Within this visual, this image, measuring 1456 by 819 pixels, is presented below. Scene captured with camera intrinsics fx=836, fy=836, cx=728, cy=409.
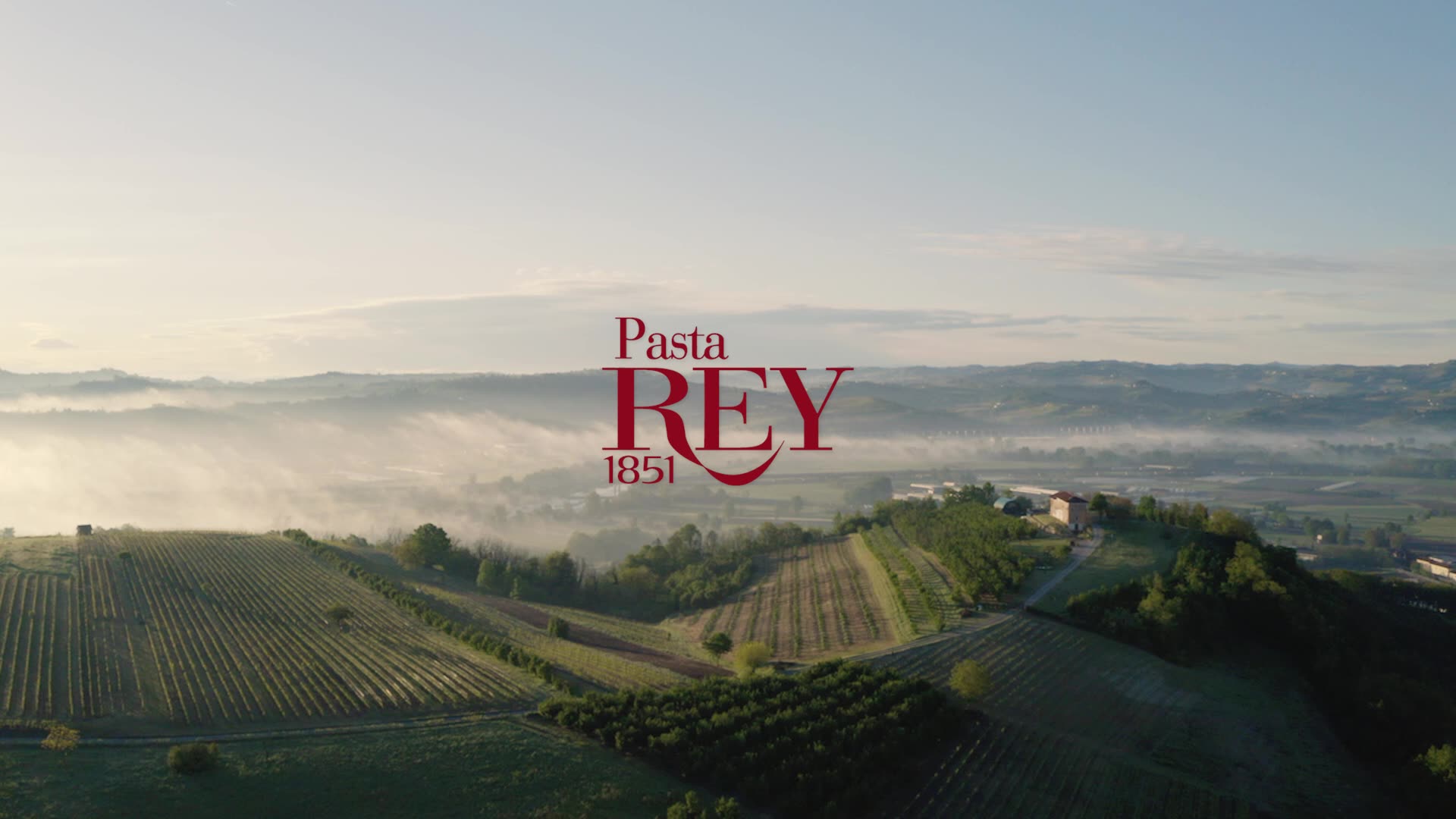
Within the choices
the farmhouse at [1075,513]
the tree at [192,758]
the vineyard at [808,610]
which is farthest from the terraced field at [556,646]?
the farmhouse at [1075,513]

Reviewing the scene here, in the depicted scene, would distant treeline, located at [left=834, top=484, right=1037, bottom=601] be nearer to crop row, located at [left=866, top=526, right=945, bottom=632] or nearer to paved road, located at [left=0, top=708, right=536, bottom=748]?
crop row, located at [left=866, top=526, right=945, bottom=632]

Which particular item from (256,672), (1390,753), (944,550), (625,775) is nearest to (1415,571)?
(944,550)

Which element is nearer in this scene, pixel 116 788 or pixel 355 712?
pixel 116 788

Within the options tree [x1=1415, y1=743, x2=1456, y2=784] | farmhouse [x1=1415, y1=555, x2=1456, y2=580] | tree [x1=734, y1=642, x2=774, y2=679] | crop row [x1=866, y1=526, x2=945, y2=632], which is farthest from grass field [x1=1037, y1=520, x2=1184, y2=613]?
farmhouse [x1=1415, y1=555, x2=1456, y2=580]

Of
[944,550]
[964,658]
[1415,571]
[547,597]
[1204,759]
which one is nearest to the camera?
[1204,759]

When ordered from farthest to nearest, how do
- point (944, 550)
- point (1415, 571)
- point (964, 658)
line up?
1. point (1415, 571)
2. point (944, 550)
3. point (964, 658)

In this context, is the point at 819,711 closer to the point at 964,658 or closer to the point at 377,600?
the point at 964,658

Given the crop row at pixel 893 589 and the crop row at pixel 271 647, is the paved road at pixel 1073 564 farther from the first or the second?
the crop row at pixel 271 647

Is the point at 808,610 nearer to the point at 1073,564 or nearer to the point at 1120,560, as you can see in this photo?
the point at 1073,564
